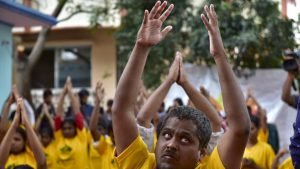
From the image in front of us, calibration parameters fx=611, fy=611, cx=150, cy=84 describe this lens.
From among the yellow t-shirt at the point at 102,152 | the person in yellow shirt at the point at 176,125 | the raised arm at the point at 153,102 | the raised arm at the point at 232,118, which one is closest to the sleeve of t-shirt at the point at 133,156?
the person in yellow shirt at the point at 176,125

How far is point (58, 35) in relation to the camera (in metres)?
17.2

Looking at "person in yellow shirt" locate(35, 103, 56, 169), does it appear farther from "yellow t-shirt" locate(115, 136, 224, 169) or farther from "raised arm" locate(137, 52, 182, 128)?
"yellow t-shirt" locate(115, 136, 224, 169)

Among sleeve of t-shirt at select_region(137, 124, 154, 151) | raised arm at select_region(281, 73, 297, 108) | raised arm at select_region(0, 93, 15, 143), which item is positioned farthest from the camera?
raised arm at select_region(281, 73, 297, 108)

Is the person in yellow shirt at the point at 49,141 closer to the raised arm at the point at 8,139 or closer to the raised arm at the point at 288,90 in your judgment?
the raised arm at the point at 8,139

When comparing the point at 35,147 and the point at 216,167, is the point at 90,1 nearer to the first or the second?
the point at 35,147

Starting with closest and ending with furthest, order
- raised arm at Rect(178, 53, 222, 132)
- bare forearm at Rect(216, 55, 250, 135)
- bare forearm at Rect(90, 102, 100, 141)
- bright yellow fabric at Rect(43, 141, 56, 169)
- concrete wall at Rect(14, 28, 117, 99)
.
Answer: bare forearm at Rect(216, 55, 250, 135), raised arm at Rect(178, 53, 222, 132), bare forearm at Rect(90, 102, 100, 141), bright yellow fabric at Rect(43, 141, 56, 169), concrete wall at Rect(14, 28, 117, 99)

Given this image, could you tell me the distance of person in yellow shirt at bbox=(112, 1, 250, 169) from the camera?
8.63 ft

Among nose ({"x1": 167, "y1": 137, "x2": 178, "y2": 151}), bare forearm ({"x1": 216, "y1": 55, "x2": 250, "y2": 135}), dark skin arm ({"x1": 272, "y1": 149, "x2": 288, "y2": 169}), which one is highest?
bare forearm ({"x1": 216, "y1": 55, "x2": 250, "y2": 135})

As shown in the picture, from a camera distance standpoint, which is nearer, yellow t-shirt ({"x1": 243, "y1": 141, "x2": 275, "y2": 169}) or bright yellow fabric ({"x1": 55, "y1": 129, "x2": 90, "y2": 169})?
yellow t-shirt ({"x1": 243, "y1": 141, "x2": 275, "y2": 169})

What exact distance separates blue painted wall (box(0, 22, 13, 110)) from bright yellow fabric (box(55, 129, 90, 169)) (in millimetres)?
1024

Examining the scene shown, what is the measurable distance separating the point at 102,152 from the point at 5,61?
5.70 ft

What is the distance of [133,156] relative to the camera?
276cm

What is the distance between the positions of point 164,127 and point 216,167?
0.32 m

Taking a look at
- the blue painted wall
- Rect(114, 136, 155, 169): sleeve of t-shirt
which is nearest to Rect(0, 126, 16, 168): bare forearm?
Rect(114, 136, 155, 169): sleeve of t-shirt
